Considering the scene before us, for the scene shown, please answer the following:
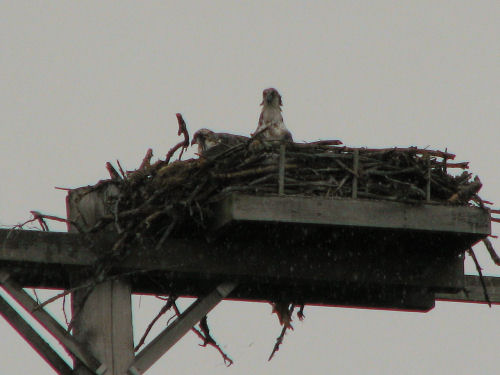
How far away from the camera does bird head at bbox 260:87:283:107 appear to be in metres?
9.34

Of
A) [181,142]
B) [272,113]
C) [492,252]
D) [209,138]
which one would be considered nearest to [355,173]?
[492,252]

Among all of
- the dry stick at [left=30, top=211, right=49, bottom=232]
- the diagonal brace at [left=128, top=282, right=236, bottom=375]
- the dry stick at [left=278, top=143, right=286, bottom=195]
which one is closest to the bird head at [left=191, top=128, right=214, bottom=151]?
the dry stick at [left=278, top=143, right=286, bottom=195]

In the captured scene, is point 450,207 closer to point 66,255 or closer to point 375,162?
point 375,162

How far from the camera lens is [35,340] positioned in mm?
4699

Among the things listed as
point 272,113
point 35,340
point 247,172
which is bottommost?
point 35,340

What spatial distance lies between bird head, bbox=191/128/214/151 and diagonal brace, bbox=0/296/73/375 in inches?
158

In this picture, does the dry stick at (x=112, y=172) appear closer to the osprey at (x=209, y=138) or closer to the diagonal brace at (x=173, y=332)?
the diagonal brace at (x=173, y=332)

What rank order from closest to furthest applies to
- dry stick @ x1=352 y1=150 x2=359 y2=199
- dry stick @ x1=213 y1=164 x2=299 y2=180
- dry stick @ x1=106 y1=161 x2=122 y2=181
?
dry stick @ x1=352 y1=150 x2=359 y2=199 → dry stick @ x1=213 y1=164 x2=299 y2=180 → dry stick @ x1=106 y1=161 x2=122 y2=181

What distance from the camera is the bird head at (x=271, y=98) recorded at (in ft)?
30.7

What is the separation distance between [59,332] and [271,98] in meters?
5.02

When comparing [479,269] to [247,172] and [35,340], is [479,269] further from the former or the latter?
[35,340]

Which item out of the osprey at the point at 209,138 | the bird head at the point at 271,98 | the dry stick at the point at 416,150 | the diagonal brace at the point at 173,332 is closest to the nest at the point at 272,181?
the dry stick at the point at 416,150

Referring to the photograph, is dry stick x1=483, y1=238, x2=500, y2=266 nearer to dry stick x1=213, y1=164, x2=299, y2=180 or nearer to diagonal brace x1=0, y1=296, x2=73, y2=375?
dry stick x1=213, y1=164, x2=299, y2=180

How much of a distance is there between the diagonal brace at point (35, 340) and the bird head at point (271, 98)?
195 inches
